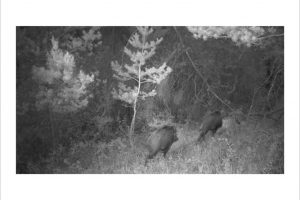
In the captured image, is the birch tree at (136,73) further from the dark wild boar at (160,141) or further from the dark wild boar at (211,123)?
the dark wild boar at (211,123)

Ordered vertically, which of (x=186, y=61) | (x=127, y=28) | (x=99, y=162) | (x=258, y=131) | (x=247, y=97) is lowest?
(x=99, y=162)

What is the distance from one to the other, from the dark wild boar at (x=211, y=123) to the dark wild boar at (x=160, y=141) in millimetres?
308

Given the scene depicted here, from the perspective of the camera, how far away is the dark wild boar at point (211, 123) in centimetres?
436

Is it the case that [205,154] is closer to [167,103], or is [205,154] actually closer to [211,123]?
[211,123]

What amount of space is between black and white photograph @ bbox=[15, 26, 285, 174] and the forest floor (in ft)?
0.03

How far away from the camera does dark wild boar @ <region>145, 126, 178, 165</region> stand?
4363 millimetres

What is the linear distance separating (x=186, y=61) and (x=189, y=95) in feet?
1.16

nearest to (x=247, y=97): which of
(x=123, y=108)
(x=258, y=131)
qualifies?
(x=258, y=131)

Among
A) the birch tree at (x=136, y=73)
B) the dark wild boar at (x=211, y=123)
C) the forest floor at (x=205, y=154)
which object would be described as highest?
the birch tree at (x=136, y=73)

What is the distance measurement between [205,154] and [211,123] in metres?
0.32

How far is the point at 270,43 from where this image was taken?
4359 millimetres

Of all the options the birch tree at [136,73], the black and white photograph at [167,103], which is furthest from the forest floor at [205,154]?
the birch tree at [136,73]

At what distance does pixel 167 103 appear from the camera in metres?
4.36
